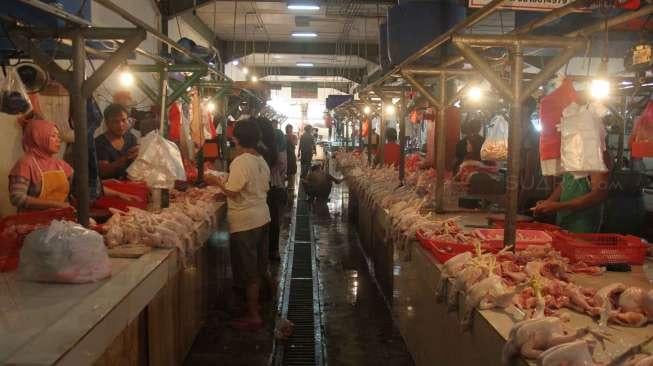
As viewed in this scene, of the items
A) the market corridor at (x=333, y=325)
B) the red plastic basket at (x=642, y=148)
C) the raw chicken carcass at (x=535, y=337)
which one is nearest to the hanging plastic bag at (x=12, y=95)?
the market corridor at (x=333, y=325)

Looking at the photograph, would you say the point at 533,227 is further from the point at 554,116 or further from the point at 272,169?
the point at 272,169

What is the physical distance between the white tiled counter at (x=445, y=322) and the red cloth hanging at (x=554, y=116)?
875mm

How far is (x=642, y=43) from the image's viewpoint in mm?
4535

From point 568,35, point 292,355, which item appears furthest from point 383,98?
point 568,35

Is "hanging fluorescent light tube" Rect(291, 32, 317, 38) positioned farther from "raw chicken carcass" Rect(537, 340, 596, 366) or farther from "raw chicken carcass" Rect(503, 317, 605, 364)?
"raw chicken carcass" Rect(537, 340, 596, 366)

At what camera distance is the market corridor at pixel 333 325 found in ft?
18.2

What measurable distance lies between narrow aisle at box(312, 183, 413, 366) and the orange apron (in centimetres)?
276

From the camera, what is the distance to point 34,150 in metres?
4.52

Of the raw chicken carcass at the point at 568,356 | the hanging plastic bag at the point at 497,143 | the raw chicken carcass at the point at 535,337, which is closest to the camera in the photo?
the raw chicken carcass at the point at 568,356

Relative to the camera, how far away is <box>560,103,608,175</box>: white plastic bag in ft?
12.0

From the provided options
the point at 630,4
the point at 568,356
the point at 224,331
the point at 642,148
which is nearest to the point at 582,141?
the point at 642,148

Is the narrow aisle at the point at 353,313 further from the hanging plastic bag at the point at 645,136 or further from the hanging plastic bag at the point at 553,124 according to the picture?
the hanging plastic bag at the point at 645,136

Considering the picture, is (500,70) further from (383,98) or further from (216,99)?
(216,99)

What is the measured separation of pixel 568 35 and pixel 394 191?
3824 mm
